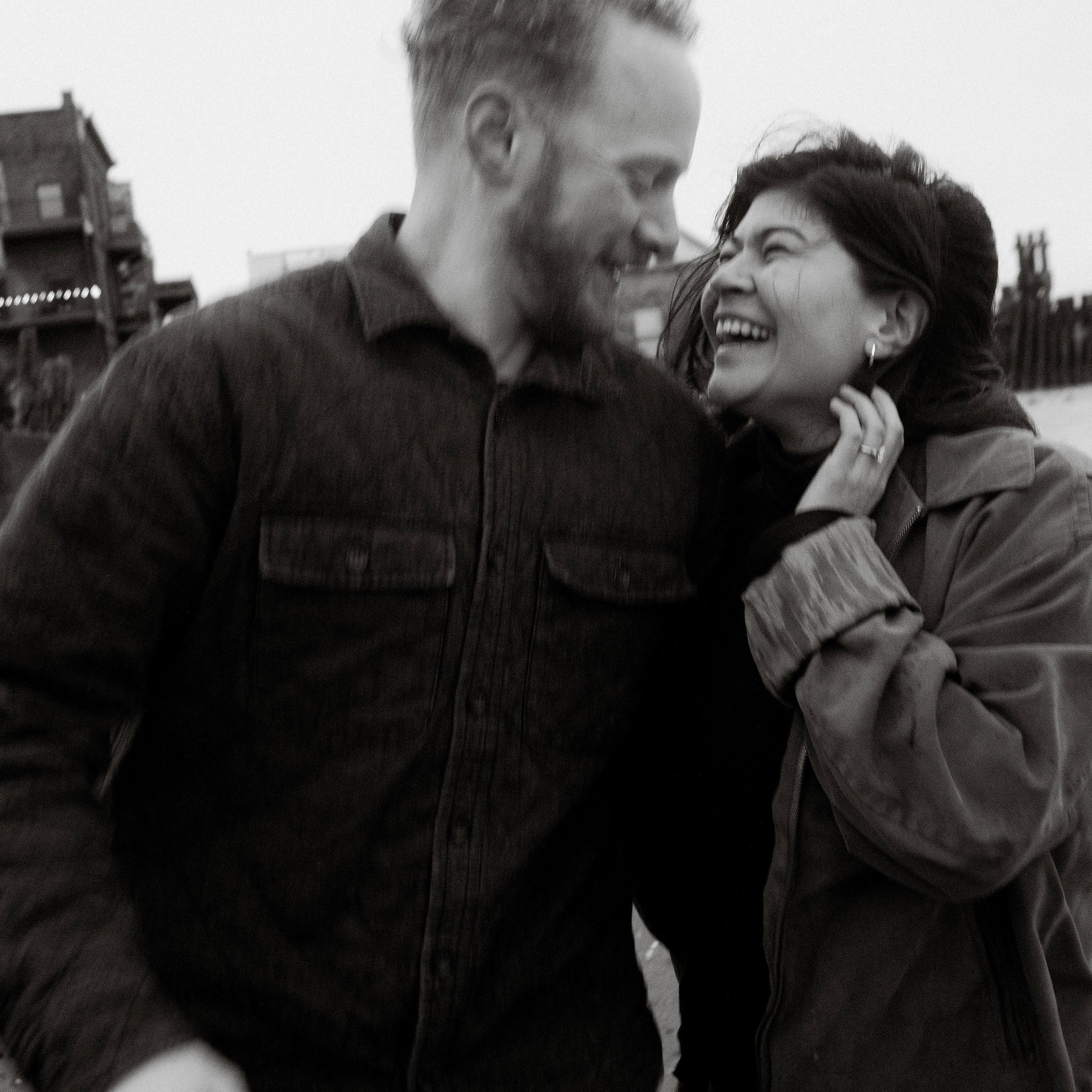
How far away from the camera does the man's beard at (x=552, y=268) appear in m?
1.50

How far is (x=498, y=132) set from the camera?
1.51m

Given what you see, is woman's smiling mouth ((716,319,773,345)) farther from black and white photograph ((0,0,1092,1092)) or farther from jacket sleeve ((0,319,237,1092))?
jacket sleeve ((0,319,237,1092))

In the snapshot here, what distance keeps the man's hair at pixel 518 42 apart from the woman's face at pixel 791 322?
54cm

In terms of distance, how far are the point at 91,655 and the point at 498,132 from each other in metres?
0.88

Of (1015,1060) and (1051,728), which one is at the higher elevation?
(1051,728)

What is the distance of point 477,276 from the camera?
5.16 ft

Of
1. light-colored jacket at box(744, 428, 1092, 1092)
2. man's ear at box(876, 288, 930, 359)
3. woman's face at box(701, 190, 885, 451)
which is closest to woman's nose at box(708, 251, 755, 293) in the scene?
woman's face at box(701, 190, 885, 451)

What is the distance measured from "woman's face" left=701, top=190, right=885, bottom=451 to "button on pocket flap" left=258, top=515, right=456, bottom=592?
2.64 feet

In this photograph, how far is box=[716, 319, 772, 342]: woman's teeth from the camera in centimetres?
206

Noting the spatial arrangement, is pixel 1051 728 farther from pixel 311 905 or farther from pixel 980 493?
pixel 311 905

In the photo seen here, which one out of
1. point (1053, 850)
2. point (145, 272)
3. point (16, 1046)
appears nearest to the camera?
point (16, 1046)

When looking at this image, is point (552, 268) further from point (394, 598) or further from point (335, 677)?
point (335, 677)

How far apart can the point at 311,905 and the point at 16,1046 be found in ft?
1.25

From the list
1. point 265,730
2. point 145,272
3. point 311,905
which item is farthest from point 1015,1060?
point 145,272
